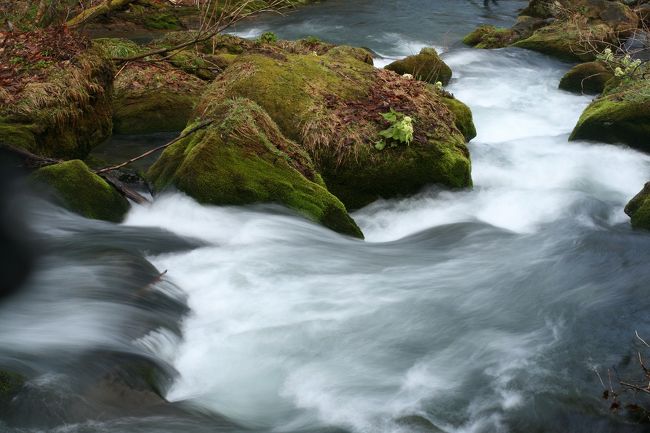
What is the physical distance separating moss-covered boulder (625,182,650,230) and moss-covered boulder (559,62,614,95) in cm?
650

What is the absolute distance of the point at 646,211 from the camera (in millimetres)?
8242

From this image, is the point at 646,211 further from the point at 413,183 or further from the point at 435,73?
the point at 435,73

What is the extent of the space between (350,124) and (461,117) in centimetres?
293

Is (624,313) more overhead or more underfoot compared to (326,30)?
more overhead

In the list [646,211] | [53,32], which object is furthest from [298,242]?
[53,32]

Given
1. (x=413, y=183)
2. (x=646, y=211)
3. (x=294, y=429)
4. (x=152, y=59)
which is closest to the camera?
(x=294, y=429)

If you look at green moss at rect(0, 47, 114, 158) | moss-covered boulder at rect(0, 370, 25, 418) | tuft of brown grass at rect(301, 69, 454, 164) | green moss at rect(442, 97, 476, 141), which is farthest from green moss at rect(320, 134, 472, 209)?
moss-covered boulder at rect(0, 370, 25, 418)

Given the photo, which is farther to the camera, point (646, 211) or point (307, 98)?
point (307, 98)

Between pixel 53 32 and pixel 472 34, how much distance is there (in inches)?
511

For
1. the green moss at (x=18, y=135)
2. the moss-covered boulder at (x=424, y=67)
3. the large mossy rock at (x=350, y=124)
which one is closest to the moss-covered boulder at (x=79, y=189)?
the green moss at (x=18, y=135)

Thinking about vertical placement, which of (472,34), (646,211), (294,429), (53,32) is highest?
(53,32)

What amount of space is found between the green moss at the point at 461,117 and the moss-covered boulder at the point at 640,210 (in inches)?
123

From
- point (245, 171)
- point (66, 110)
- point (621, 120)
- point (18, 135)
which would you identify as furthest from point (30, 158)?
point (621, 120)

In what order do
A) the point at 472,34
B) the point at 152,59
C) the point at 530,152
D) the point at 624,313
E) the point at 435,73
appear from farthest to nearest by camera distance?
the point at 472,34
the point at 435,73
the point at 152,59
the point at 530,152
the point at 624,313
